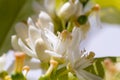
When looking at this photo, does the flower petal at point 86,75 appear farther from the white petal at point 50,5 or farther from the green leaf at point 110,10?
the green leaf at point 110,10

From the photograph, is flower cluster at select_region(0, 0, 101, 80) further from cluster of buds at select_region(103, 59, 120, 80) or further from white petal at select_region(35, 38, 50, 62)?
cluster of buds at select_region(103, 59, 120, 80)

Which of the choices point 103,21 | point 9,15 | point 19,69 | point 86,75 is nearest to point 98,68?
point 86,75

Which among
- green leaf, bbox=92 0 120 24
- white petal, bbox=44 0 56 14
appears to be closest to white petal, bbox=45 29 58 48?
white petal, bbox=44 0 56 14

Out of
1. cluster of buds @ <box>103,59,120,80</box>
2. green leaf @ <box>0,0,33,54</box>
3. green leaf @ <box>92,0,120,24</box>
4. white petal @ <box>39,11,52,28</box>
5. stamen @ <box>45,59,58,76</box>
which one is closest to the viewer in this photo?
cluster of buds @ <box>103,59,120,80</box>

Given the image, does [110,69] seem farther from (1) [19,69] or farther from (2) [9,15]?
(2) [9,15]

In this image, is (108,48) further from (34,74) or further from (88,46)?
(34,74)

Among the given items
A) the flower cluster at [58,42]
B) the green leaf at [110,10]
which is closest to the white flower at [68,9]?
the flower cluster at [58,42]
